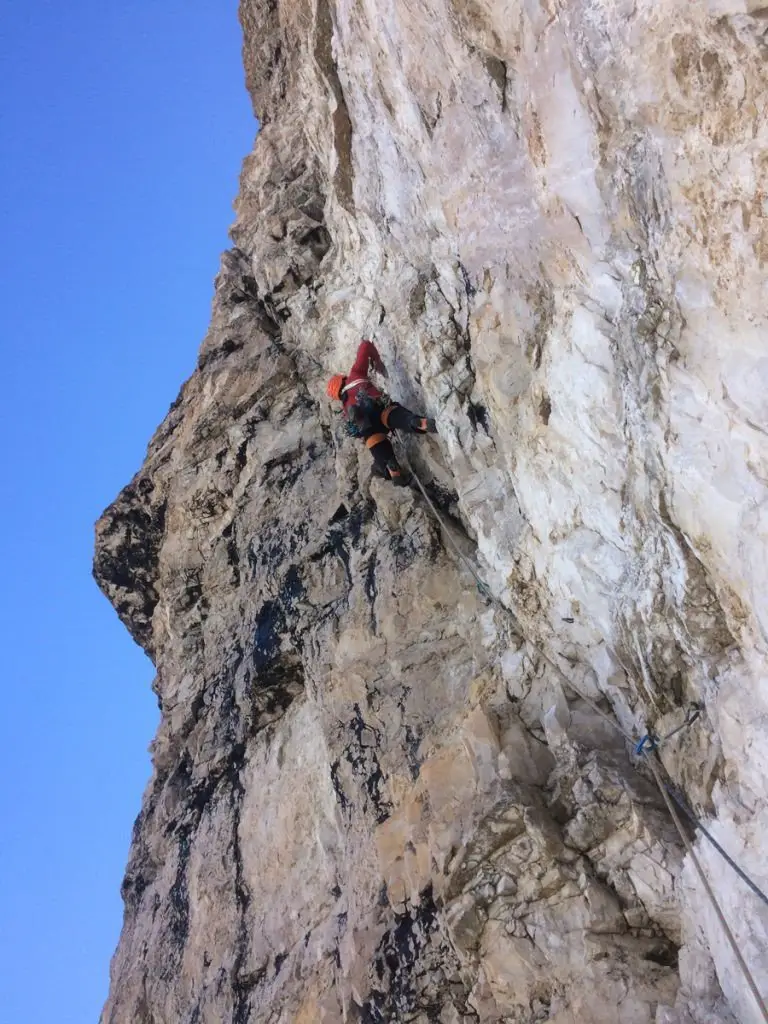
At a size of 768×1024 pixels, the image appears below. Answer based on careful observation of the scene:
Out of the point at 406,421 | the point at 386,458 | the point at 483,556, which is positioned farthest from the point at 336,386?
the point at 483,556

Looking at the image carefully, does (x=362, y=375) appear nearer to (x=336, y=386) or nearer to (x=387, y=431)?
(x=336, y=386)

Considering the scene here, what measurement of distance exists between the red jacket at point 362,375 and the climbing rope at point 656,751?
1.05 m

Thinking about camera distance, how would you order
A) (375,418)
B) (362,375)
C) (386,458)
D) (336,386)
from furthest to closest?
(336,386) → (362,375) → (386,458) → (375,418)

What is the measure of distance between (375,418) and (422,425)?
0.62m

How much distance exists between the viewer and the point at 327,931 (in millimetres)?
7434

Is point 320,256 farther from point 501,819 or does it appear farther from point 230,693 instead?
point 501,819

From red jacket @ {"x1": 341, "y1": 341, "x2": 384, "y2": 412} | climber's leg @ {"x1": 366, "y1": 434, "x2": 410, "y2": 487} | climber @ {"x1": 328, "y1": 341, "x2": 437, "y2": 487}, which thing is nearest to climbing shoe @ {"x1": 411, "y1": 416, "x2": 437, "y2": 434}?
climber @ {"x1": 328, "y1": 341, "x2": 437, "y2": 487}

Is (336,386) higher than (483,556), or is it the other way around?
(336,386)

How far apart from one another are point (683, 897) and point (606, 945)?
567 millimetres

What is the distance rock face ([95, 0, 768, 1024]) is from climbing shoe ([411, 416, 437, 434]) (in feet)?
0.71

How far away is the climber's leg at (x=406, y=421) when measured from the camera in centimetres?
857

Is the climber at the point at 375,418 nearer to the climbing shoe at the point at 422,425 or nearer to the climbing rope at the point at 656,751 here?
the climbing shoe at the point at 422,425

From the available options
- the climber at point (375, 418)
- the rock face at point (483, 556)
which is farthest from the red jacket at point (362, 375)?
the rock face at point (483, 556)

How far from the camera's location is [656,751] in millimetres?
5625
